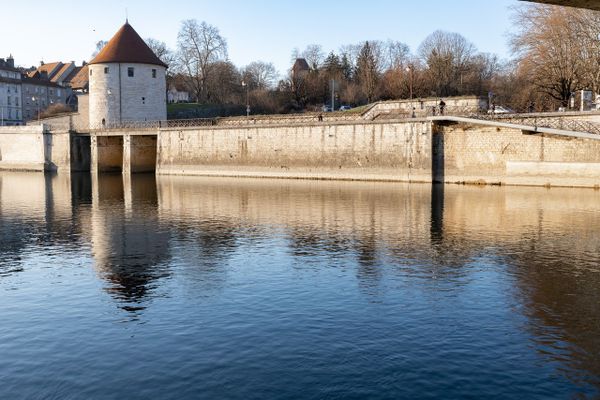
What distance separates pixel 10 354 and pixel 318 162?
34.7 metres

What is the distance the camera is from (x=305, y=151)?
44562 mm

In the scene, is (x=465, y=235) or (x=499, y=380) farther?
(x=465, y=235)

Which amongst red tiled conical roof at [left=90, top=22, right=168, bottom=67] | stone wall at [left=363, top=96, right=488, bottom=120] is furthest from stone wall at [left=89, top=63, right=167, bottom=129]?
stone wall at [left=363, top=96, right=488, bottom=120]

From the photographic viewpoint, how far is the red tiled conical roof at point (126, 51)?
5800cm

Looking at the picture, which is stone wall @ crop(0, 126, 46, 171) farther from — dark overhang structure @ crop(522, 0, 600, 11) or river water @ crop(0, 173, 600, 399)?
dark overhang structure @ crop(522, 0, 600, 11)

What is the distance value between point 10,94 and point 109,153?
141 feet

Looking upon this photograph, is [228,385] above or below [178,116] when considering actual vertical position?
below

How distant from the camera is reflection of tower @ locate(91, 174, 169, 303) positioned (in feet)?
47.9

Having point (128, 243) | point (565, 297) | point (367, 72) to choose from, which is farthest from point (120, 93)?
point (565, 297)

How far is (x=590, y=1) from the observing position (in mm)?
10250

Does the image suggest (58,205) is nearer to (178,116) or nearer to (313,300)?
(313,300)

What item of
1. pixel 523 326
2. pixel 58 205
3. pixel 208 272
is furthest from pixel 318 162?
pixel 523 326

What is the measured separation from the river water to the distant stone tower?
34.7 m

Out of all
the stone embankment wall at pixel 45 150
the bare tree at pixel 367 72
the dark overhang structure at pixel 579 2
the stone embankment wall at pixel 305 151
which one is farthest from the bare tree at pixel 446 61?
the dark overhang structure at pixel 579 2
